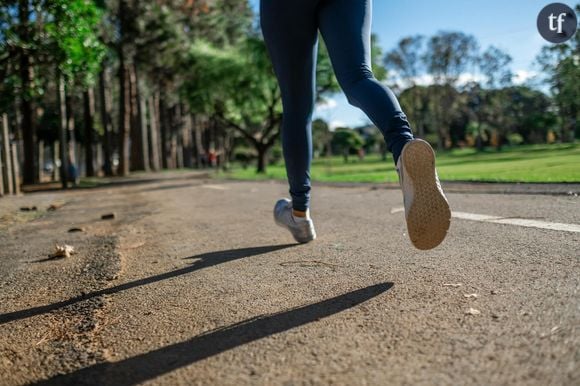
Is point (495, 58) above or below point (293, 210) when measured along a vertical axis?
above

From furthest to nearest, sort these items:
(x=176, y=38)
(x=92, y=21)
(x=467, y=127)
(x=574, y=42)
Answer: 1. (x=467, y=127)
2. (x=176, y=38)
3. (x=92, y=21)
4. (x=574, y=42)

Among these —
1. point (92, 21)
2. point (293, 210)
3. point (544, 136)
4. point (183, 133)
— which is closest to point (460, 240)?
point (293, 210)

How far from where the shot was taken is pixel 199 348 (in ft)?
4.55

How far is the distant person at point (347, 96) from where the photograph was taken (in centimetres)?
182

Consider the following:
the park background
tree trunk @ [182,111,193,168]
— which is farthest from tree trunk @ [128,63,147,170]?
tree trunk @ [182,111,193,168]

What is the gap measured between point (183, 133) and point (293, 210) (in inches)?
2072

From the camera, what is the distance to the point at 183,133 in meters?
53.8

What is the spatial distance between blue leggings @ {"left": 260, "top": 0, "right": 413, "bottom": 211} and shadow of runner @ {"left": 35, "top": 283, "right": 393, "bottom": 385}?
2.31ft

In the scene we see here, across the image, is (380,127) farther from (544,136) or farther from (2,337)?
(544,136)

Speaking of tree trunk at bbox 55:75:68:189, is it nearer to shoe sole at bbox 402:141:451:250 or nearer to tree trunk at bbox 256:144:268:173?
tree trunk at bbox 256:144:268:173

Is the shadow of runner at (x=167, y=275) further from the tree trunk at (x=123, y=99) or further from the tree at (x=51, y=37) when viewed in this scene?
the tree trunk at (x=123, y=99)

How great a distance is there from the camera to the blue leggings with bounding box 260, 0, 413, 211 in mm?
2010

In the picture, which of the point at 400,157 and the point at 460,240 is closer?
the point at 400,157

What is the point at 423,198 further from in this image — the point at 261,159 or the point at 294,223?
the point at 261,159
